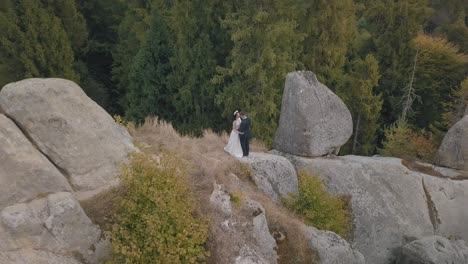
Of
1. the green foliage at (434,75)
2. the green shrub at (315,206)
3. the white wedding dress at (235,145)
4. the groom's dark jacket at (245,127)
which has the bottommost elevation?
the green foliage at (434,75)

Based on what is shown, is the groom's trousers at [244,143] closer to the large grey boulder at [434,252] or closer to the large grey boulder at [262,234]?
the large grey boulder at [262,234]

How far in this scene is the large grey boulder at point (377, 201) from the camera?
53.9 ft

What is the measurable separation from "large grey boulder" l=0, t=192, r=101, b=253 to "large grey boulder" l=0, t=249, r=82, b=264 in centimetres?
13

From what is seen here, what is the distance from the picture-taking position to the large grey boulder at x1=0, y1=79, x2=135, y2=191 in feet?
34.9

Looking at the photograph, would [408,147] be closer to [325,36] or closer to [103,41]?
[325,36]

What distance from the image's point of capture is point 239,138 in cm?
1462

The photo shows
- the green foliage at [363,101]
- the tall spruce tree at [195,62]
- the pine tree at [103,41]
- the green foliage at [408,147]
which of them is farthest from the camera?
the pine tree at [103,41]

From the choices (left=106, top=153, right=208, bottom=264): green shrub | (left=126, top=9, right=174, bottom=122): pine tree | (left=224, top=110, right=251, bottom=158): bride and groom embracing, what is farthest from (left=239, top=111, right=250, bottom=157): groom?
(left=126, top=9, right=174, bottom=122): pine tree

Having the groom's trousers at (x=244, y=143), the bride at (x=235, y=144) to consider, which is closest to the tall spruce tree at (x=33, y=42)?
the bride at (x=235, y=144)

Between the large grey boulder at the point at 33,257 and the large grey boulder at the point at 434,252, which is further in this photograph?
the large grey boulder at the point at 434,252

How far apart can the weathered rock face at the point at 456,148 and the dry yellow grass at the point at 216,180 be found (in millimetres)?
10201

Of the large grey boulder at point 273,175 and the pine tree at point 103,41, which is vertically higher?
the large grey boulder at point 273,175

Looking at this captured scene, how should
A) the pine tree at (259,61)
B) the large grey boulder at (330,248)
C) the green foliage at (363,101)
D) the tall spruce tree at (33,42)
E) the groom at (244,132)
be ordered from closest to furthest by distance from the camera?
the large grey boulder at (330,248) → the groom at (244,132) → the tall spruce tree at (33,42) → the pine tree at (259,61) → the green foliage at (363,101)

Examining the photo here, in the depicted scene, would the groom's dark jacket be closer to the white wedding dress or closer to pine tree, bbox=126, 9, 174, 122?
the white wedding dress
